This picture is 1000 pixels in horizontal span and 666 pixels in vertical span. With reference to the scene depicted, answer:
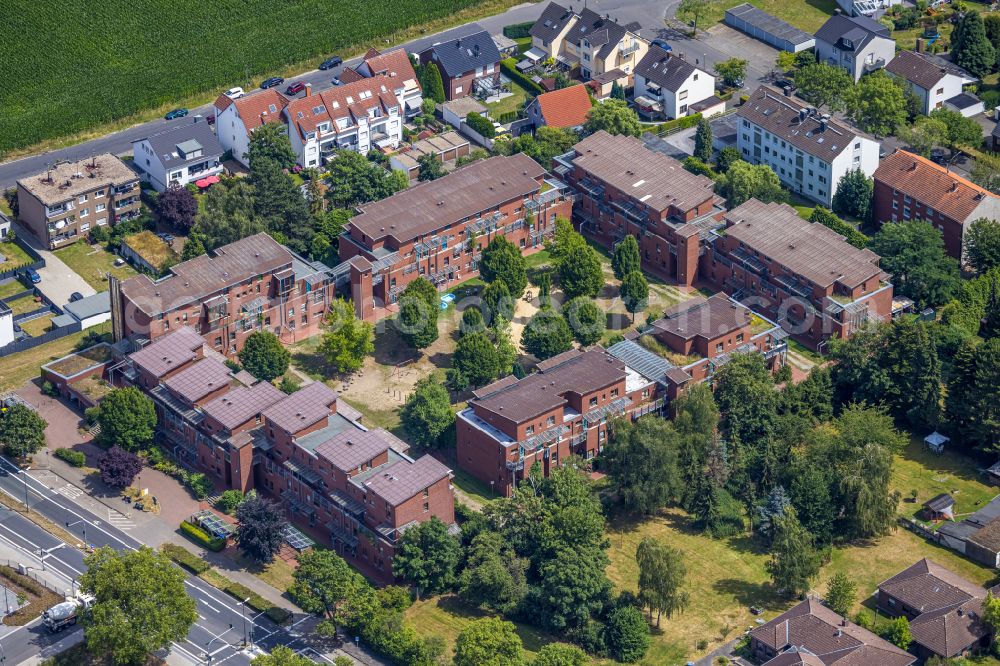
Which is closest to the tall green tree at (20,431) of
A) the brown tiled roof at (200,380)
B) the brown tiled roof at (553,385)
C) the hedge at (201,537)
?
the brown tiled roof at (200,380)

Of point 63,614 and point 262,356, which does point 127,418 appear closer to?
point 262,356

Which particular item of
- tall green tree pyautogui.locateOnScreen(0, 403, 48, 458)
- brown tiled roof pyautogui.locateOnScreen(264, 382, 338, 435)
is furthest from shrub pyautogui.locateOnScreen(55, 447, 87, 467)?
brown tiled roof pyautogui.locateOnScreen(264, 382, 338, 435)

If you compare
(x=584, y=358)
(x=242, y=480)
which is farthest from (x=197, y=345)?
(x=584, y=358)

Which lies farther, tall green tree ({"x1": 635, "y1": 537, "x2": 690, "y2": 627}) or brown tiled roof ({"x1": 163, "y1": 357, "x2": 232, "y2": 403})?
brown tiled roof ({"x1": 163, "y1": 357, "x2": 232, "y2": 403})

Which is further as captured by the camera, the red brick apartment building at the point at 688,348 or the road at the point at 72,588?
the red brick apartment building at the point at 688,348

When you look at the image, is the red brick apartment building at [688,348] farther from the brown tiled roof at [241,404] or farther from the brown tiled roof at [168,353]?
the brown tiled roof at [168,353]

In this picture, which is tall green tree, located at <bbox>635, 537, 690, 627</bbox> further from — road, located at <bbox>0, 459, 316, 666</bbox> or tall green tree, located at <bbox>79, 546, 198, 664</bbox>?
tall green tree, located at <bbox>79, 546, 198, 664</bbox>

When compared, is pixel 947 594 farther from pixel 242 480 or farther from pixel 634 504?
pixel 242 480
